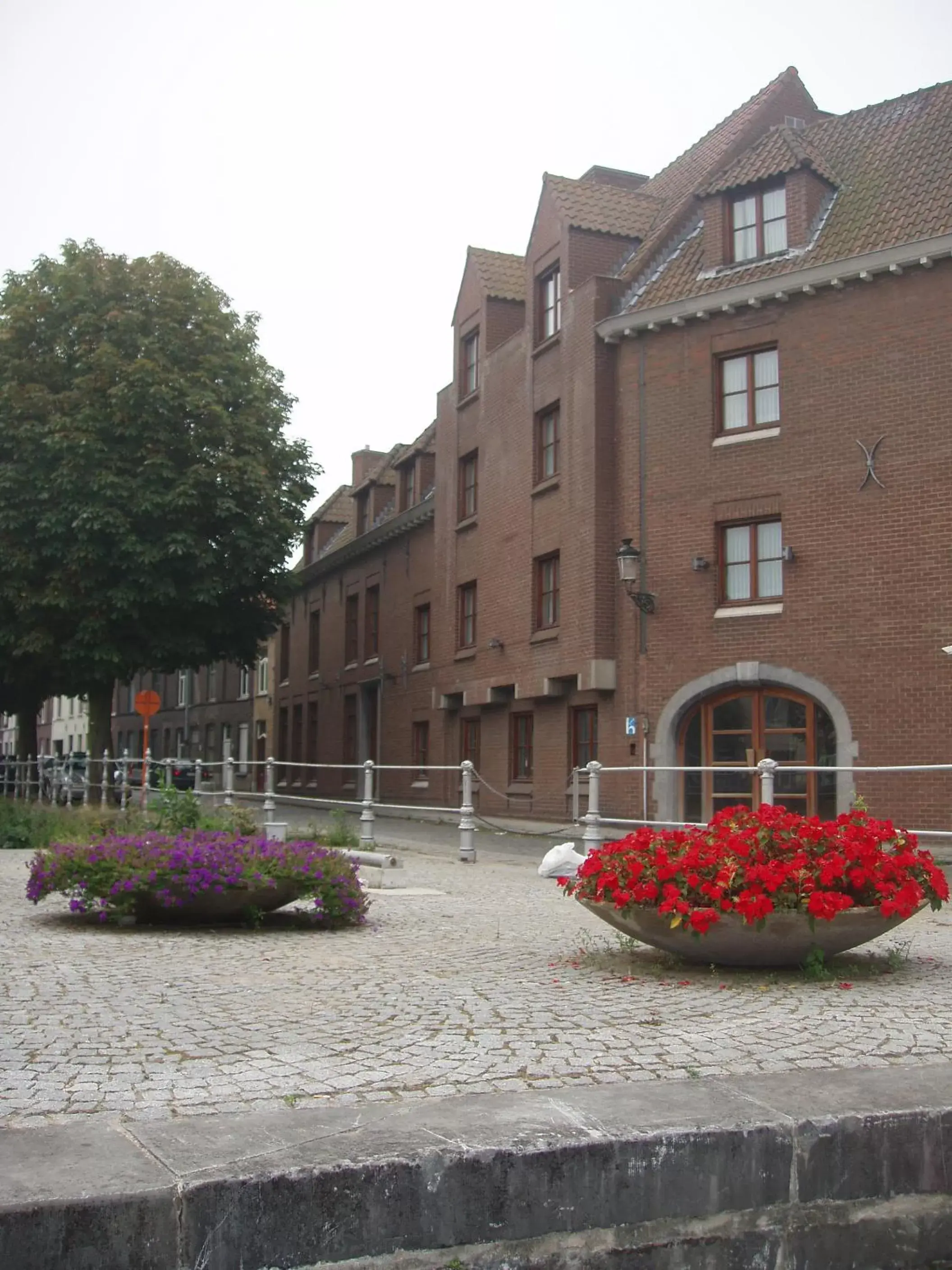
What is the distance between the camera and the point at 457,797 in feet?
97.1

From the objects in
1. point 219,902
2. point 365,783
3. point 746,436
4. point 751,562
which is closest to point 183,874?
point 219,902

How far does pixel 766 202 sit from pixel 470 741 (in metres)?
12.8

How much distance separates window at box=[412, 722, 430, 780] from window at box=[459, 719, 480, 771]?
1.94m

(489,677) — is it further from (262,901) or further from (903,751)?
(262,901)

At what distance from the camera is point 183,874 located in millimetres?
9000

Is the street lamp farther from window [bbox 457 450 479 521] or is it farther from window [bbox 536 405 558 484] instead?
window [bbox 457 450 479 521]

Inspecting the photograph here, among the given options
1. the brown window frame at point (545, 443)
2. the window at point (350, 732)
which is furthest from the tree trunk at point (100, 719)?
the brown window frame at point (545, 443)

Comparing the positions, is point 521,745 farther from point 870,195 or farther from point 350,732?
point 870,195

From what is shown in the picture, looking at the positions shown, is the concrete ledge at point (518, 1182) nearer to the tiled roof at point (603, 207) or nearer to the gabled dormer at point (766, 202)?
the gabled dormer at point (766, 202)

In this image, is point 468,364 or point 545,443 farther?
point 468,364

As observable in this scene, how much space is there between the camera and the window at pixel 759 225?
22.6m

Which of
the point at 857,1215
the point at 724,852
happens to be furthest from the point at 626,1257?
the point at 724,852

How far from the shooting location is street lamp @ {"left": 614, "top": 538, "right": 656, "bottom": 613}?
856 inches

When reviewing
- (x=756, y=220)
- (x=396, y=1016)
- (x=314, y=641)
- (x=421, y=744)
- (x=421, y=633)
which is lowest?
(x=396, y=1016)
